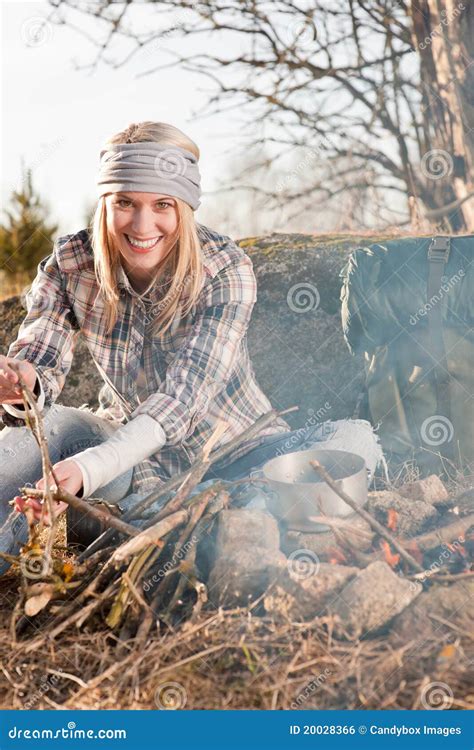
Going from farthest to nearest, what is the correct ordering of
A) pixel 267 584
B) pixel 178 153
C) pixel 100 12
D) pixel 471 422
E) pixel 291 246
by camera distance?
1. pixel 100 12
2. pixel 291 246
3. pixel 471 422
4. pixel 178 153
5. pixel 267 584

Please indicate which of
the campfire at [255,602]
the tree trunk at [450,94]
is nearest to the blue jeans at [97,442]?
the campfire at [255,602]

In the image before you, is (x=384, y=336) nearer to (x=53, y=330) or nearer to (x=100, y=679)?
(x=53, y=330)

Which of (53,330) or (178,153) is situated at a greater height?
(178,153)

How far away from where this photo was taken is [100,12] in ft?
16.0

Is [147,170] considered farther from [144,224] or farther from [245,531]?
[245,531]

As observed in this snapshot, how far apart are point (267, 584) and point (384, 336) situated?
1.50m

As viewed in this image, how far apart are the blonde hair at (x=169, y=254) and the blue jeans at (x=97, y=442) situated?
1.40 feet

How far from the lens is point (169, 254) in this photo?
95.2 inches

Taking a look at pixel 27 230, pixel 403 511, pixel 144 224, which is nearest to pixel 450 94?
pixel 144 224

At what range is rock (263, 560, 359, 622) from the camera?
1.76 m

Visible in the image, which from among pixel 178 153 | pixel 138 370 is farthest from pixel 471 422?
pixel 178 153

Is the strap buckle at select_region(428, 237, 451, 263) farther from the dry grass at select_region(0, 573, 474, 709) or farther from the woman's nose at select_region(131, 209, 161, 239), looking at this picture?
the dry grass at select_region(0, 573, 474, 709)

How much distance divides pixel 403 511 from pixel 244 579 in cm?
67

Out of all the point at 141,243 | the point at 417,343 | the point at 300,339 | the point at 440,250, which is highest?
the point at 141,243
